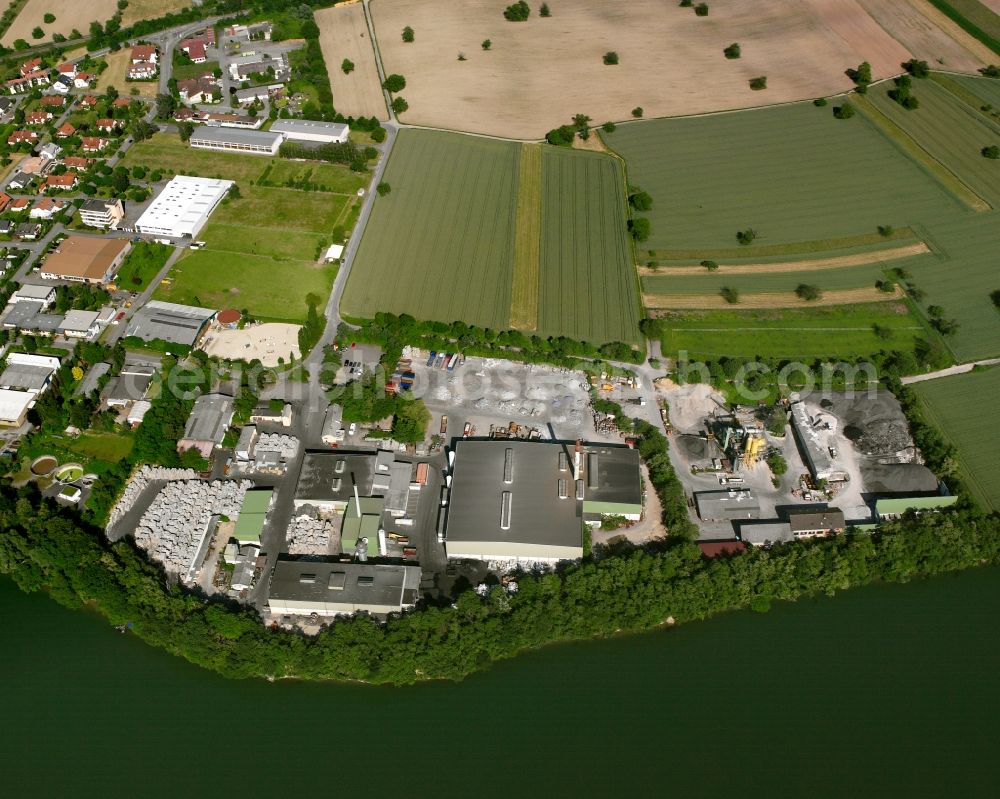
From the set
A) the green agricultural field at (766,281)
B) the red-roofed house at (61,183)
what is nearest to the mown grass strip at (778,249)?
the green agricultural field at (766,281)

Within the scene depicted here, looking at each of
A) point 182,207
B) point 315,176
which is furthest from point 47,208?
point 315,176

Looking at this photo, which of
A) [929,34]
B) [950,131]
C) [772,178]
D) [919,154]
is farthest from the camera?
[929,34]

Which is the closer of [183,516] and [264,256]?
[183,516]

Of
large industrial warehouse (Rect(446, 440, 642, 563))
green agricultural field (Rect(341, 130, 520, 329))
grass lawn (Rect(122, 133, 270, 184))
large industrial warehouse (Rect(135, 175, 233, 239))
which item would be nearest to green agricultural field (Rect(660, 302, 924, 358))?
large industrial warehouse (Rect(446, 440, 642, 563))

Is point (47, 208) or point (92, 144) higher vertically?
point (92, 144)

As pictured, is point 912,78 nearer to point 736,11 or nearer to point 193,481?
point 736,11

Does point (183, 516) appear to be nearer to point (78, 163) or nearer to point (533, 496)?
point (533, 496)

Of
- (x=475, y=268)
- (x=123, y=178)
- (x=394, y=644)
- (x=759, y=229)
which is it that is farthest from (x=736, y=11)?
(x=394, y=644)
